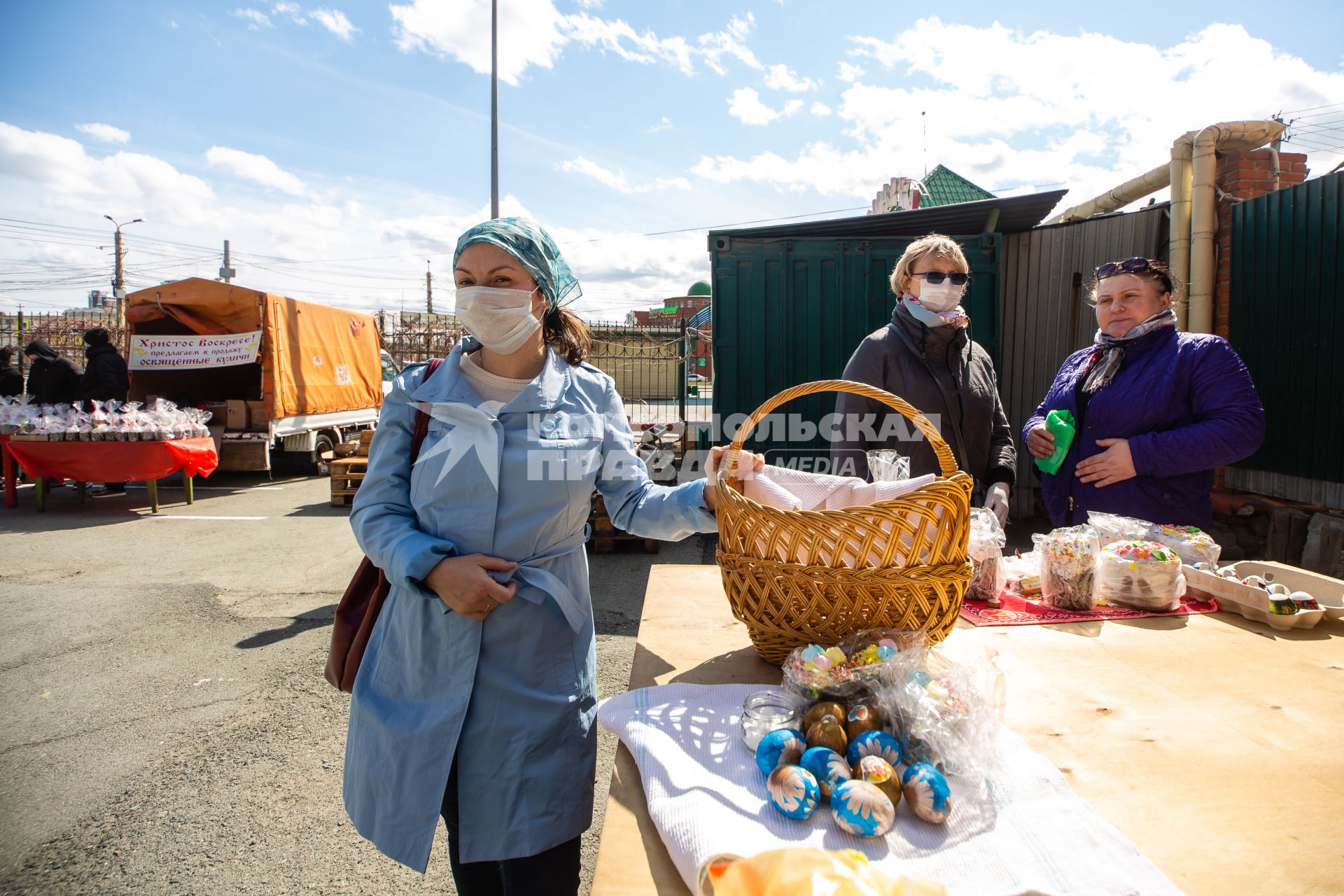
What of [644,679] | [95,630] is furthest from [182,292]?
[644,679]

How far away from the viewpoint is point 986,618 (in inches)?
67.7

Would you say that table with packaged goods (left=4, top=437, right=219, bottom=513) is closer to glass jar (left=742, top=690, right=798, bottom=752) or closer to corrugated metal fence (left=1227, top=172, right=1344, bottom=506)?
glass jar (left=742, top=690, right=798, bottom=752)

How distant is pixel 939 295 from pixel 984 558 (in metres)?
1.12

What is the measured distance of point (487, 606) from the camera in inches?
54.0

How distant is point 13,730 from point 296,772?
5.05ft

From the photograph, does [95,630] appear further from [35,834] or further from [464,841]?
[464,841]

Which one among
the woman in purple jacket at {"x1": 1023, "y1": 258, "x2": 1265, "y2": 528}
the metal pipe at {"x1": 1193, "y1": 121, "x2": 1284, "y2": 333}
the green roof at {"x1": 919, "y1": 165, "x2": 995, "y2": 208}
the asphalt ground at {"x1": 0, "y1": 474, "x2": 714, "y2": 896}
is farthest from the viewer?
the green roof at {"x1": 919, "y1": 165, "x2": 995, "y2": 208}

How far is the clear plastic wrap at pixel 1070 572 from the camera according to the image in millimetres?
1758

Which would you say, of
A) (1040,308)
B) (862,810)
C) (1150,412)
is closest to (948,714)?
(862,810)

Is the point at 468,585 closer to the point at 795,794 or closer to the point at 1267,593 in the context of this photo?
the point at 795,794

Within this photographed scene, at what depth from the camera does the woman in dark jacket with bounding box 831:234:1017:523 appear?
2.56 metres

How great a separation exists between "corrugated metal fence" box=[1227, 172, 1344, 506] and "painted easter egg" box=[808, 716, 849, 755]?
17.0 ft

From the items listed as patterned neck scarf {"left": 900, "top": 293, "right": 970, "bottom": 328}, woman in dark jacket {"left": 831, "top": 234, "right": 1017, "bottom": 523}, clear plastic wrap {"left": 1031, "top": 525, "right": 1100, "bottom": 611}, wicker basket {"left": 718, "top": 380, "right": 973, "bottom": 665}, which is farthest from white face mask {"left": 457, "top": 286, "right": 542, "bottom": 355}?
patterned neck scarf {"left": 900, "top": 293, "right": 970, "bottom": 328}

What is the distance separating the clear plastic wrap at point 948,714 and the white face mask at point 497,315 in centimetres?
108
